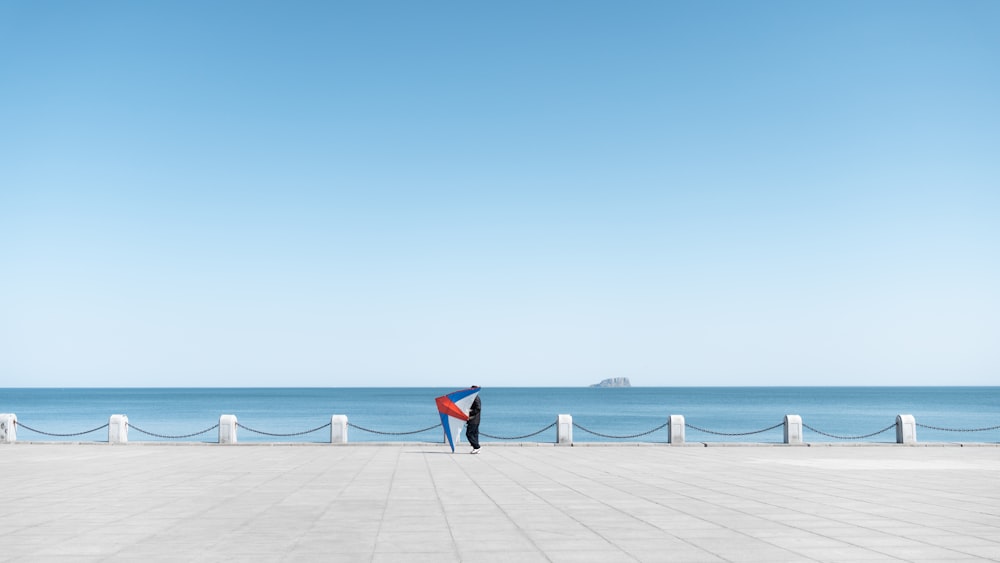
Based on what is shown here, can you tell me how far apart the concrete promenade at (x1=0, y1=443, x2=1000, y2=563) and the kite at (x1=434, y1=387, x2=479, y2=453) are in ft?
8.45

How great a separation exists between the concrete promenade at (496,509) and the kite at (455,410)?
2576 millimetres

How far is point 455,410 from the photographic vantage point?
25.5 meters

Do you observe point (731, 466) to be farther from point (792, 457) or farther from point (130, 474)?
point (130, 474)

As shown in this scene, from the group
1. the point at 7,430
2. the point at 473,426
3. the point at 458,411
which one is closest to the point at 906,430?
the point at 473,426

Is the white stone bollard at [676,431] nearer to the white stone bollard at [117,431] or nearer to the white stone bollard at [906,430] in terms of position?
the white stone bollard at [906,430]

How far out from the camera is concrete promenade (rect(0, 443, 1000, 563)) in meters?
9.31

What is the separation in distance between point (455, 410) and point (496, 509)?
13.0m

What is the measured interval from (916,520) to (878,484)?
16.8 feet

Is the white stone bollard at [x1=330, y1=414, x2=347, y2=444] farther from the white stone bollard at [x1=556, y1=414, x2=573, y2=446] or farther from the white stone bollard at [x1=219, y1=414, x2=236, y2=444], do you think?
the white stone bollard at [x1=556, y1=414, x2=573, y2=446]

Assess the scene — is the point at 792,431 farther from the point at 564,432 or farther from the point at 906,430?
the point at 564,432

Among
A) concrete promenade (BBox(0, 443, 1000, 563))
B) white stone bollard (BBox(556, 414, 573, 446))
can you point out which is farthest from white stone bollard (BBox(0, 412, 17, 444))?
white stone bollard (BBox(556, 414, 573, 446))

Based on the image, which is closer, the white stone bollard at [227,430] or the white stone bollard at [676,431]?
the white stone bollard at [227,430]

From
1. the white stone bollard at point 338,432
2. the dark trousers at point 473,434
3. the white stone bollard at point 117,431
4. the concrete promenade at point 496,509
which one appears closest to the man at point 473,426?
the dark trousers at point 473,434

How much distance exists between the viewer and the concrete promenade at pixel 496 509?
9.31 m
